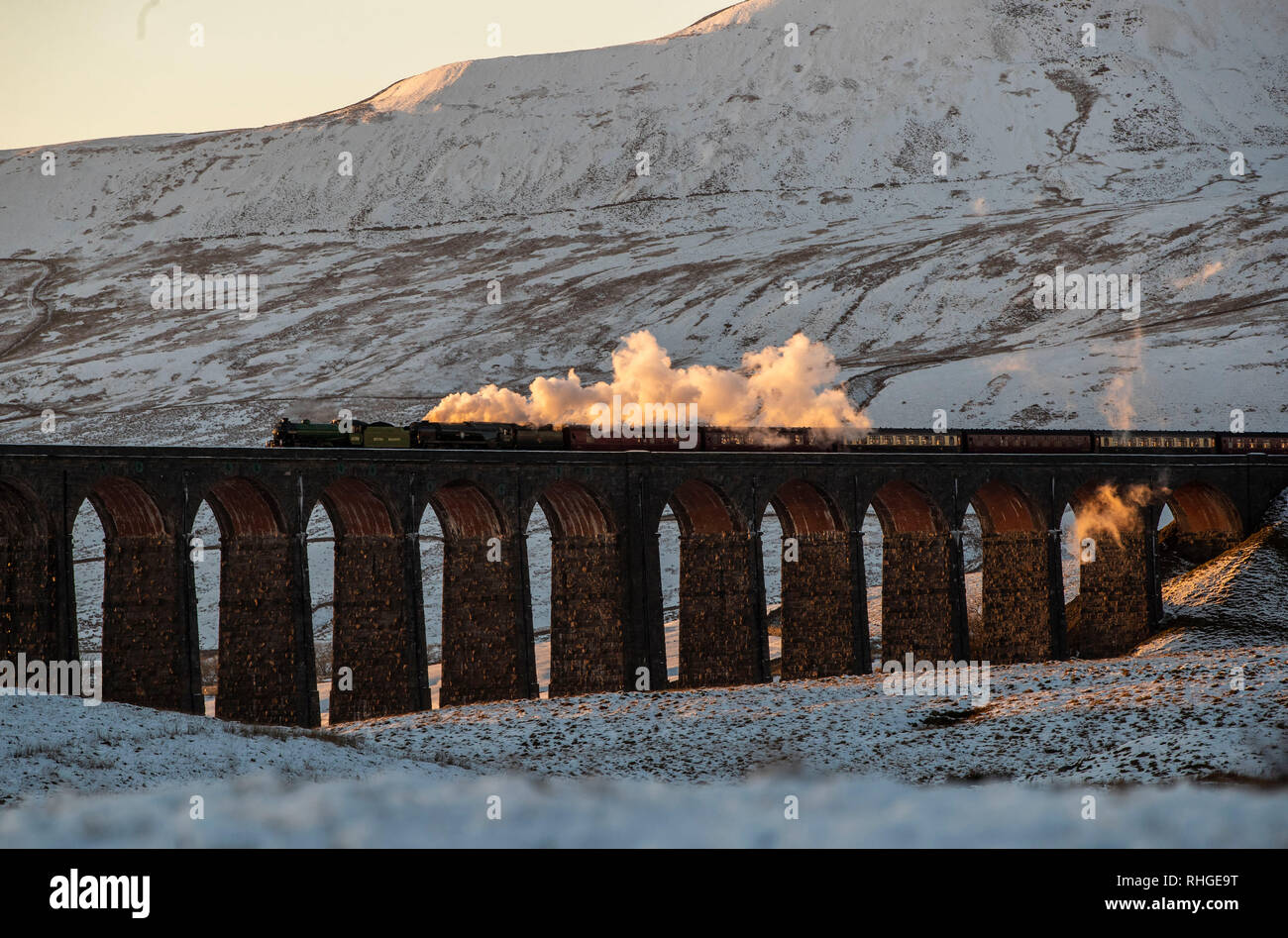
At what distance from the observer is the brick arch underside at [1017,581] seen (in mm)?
63531

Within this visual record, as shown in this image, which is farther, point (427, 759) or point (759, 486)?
point (759, 486)

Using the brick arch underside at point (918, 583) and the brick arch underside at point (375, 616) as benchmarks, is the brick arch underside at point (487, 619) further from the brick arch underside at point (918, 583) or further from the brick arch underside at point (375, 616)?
the brick arch underside at point (918, 583)

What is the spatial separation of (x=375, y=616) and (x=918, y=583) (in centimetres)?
2620

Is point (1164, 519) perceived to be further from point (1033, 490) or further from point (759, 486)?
point (759, 486)

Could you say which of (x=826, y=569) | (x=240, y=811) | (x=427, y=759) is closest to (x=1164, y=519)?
(x=826, y=569)

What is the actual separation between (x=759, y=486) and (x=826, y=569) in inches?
212

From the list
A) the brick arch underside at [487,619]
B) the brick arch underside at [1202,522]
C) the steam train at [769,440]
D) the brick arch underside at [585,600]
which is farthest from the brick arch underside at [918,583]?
the brick arch underside at [487,619]

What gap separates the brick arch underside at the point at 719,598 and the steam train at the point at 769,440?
2.94 meters

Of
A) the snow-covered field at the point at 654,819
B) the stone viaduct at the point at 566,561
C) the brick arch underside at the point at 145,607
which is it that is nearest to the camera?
the snow-covered field at the point at 654,819

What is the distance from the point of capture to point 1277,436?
7412 centimetres

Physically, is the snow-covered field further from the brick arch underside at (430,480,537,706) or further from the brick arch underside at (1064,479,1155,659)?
the brick arch underside at (1064,479,1155,659)

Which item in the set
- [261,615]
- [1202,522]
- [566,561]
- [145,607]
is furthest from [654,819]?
[1202,522]

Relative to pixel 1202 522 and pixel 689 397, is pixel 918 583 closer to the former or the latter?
pixel 1202 522

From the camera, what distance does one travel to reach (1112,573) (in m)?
66.6
